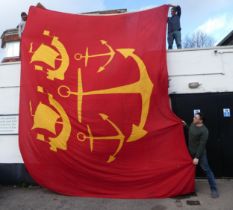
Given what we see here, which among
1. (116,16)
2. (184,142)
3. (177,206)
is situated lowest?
(177,206)

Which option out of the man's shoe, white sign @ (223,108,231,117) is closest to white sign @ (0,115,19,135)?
the man's shoe

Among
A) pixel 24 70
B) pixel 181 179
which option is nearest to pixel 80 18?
pixel 24 70

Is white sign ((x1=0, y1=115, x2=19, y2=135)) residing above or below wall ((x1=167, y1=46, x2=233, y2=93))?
below

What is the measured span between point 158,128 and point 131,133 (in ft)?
2.06

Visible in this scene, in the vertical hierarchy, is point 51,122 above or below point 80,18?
below

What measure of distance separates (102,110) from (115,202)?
82.6 inches

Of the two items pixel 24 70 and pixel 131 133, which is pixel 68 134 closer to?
pixel 131 133

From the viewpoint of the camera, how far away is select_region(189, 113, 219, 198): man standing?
729cm

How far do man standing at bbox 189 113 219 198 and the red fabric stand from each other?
0.24m

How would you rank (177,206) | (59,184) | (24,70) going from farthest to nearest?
(24,70) < (59,184) < (177,206)

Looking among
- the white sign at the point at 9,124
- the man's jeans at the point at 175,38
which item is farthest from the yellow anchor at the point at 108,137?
the man's jeans at the point at 175,38

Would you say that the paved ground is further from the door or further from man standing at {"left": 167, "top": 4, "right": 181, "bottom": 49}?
man standing at {"left": 167, "top": 4, "right": 181, "bottom": 49}

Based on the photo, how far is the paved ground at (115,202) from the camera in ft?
22.9

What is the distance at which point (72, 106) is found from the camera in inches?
321
